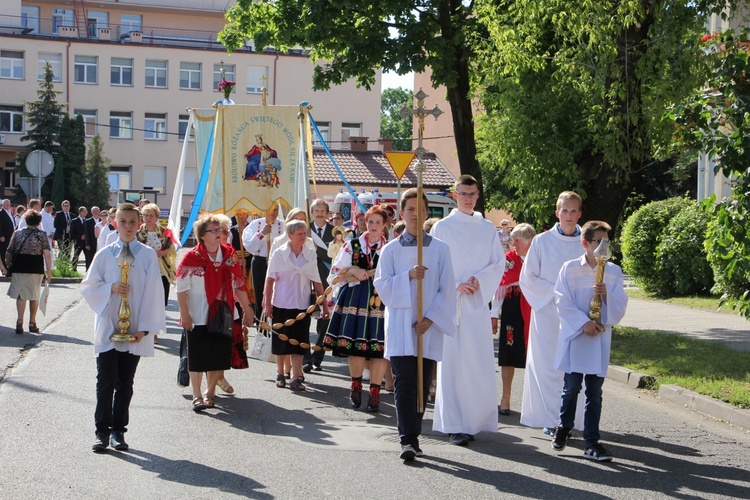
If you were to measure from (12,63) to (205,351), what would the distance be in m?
53.5

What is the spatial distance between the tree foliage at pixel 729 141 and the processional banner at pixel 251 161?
7094 millimetres

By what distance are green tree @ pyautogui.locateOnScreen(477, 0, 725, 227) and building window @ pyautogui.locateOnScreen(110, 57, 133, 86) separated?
45.6m

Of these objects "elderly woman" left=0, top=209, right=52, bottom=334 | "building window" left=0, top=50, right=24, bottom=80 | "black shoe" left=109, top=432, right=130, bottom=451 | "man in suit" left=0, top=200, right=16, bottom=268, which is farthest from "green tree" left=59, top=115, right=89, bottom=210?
"black shoe" left=109, top=432, right=130, bottom=451

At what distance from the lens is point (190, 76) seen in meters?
60.3

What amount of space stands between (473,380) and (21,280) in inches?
347

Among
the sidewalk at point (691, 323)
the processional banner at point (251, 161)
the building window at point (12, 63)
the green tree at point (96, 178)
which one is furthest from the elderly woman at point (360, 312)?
the building window at point (12, 63)

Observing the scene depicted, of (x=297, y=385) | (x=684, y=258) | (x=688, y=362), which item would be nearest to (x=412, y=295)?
(x=297, y=385)

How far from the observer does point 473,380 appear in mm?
8633

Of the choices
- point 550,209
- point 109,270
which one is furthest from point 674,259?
point 109,270

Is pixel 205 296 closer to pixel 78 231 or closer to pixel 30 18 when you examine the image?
pixel 78 231

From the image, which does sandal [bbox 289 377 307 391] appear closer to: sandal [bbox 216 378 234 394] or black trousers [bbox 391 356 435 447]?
sandal [bbox 216 378 234 394]

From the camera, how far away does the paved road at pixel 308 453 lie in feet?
22.3

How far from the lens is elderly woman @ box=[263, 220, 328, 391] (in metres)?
11.0

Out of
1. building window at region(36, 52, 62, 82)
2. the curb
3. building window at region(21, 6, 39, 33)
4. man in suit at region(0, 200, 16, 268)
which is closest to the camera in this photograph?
the curb
